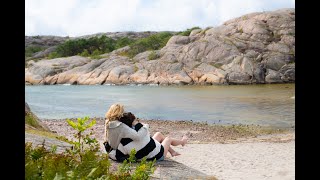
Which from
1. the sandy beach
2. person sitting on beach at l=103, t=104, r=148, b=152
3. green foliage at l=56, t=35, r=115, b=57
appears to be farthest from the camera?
green foliage at l=56, t=35, r=115, b=57

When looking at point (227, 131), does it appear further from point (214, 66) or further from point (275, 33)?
point (275, 33)

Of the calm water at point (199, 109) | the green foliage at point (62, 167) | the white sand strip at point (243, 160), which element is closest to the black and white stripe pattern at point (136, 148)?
the white sand strip at point (243, 160)

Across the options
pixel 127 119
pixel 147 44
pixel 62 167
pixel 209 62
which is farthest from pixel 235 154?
pixel 147 44

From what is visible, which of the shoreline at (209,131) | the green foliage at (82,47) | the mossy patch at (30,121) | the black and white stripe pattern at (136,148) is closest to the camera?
the black and white stripe pattern at (136,148)

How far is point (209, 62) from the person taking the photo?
6400 cm

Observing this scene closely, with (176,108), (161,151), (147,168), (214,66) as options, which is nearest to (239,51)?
(214,66)

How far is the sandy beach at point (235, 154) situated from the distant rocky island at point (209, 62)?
3963cm

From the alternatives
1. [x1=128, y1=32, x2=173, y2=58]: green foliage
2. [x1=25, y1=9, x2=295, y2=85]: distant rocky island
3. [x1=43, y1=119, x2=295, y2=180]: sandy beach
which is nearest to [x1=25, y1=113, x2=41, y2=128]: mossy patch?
[x1=43, y1=119, x2=295, y2=180]: sandy beach

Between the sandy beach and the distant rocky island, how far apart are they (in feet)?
130

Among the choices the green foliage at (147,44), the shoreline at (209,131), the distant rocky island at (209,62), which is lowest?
the shoreline at (209,131)

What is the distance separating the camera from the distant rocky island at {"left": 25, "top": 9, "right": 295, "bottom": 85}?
61625 millimetres

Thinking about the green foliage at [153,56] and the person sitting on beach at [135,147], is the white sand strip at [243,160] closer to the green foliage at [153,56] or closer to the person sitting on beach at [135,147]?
the person sitting on beach at [135,147]

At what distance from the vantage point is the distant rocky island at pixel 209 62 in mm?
61625

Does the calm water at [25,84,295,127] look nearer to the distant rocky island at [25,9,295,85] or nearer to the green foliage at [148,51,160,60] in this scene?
the distant rocky island at [25,9,295,85]
